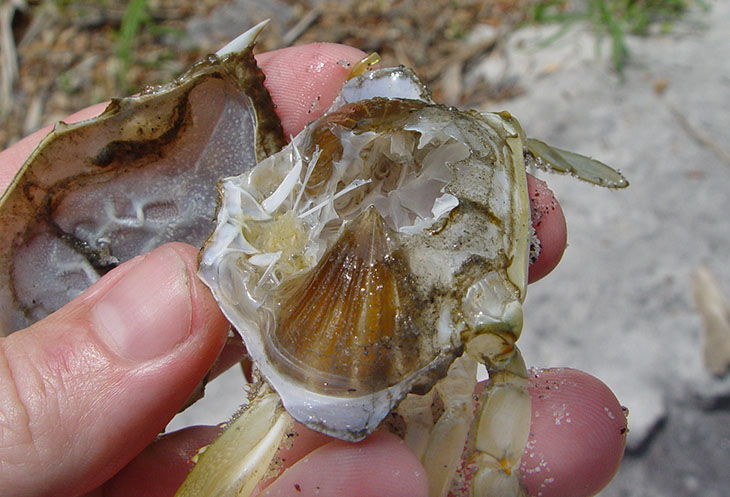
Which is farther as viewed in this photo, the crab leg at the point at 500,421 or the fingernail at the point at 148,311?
the fingernail at the point at 148,311

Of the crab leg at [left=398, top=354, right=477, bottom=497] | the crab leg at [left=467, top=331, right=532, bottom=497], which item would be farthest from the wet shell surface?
the crab leg at [left=398, top=354, right=477, bottom=497]

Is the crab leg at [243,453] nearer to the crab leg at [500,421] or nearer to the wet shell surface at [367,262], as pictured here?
the wet shell surface at [367,262]

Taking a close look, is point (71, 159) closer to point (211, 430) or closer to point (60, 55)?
point (211, 430)

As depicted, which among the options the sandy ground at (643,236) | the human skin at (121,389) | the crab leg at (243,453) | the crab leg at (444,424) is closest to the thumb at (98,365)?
the human skin at (121,389)

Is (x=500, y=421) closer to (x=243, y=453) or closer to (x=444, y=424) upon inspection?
(x=444, y=424)

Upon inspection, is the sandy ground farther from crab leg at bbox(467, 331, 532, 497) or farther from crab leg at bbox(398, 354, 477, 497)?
crab leg at bbox(467, 331, 532, 497)
